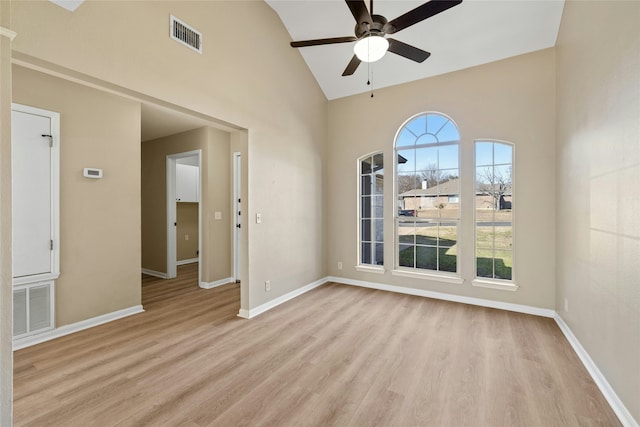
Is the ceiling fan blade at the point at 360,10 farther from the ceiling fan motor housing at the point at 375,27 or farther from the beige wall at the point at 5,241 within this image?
the beige wall at the point at 5,241

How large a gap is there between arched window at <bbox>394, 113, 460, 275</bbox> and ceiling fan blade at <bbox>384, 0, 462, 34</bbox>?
220 cm

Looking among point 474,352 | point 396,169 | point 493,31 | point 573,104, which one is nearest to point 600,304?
point 474,352

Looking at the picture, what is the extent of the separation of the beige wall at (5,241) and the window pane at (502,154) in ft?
14.9

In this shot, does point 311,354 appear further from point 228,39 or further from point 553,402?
point 228,39

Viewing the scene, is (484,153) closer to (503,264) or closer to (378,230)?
(503,264)

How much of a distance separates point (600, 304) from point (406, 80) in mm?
3564

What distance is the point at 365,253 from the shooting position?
475 cm

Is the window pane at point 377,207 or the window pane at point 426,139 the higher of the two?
the window pane at point 426,139

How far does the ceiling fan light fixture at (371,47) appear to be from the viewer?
223cm

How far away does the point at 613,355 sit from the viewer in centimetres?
188

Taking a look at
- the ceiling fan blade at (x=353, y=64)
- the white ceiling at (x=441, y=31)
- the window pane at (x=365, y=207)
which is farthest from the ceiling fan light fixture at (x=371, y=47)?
the window pane at (x=365, y=207)

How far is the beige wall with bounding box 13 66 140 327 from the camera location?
2.92m

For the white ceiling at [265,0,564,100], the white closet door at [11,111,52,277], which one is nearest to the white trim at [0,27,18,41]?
the white closet door at [11,111,52,277]

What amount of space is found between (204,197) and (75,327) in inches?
97.2
